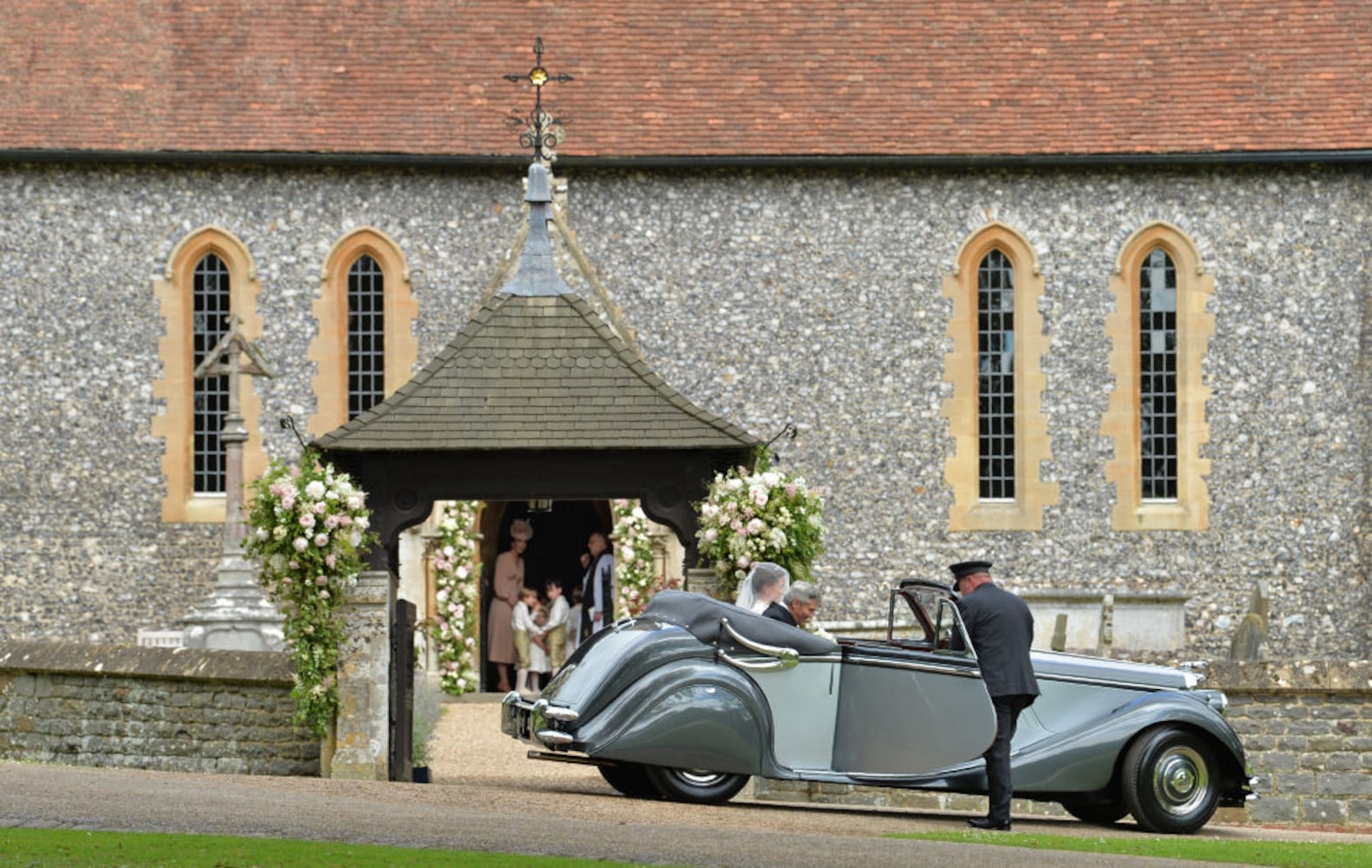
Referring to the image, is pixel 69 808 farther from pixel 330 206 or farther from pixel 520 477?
pixel 330 206

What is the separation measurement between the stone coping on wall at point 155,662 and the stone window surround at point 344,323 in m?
9.49

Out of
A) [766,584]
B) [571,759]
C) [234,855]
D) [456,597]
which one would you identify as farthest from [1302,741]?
[456,597]

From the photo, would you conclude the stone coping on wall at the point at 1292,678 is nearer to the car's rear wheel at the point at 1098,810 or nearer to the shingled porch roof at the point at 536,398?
the car's rear wheel at the point at 1098,810

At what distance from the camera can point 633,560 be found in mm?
24953

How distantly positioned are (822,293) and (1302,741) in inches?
453

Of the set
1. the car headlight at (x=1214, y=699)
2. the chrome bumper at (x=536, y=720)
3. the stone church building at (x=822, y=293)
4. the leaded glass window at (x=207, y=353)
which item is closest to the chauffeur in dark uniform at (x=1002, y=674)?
the car headlight at (x=1214, y=699)

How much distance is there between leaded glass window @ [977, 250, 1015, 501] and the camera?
26.9m

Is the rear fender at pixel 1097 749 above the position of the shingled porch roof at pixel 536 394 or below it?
below

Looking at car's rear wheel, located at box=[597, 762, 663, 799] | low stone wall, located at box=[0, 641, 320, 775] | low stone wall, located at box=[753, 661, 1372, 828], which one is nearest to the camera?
car's rear wheel, located at box=[597, 762, 663, 799]

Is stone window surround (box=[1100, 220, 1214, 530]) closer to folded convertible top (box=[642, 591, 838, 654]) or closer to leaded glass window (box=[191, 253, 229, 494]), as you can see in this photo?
leaded glass window (box=[191, 253, 229, 494])

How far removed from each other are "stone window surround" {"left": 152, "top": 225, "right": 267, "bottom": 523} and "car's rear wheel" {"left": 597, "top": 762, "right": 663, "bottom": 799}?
1241 centimetres

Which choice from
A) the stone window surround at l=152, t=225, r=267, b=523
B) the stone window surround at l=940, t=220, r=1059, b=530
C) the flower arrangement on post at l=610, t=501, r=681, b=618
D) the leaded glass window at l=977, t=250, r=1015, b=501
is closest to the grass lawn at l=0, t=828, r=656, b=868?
the flower arrangement on post at l=610, t=501, r=681, b=618

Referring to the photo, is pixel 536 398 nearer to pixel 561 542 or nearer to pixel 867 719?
pixel 867 719

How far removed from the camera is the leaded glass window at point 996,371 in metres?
26.9
